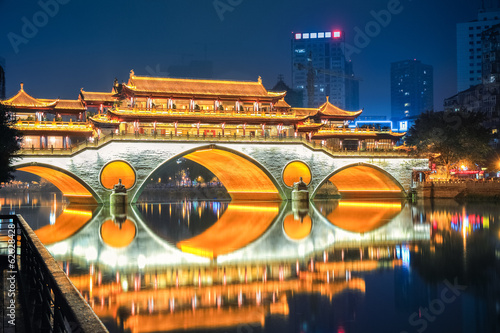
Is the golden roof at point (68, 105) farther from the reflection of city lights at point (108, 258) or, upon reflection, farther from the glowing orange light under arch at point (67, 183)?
the reflection of city lights at point (108, 258)

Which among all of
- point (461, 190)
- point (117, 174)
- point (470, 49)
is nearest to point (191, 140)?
point (117, 174)

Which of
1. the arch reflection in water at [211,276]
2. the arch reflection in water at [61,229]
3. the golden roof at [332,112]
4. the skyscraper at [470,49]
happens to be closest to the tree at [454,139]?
the golden roof at [332,112]

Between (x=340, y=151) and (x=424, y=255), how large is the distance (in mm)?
31876

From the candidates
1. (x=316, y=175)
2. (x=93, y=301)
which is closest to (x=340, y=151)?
(x=316, y=175)

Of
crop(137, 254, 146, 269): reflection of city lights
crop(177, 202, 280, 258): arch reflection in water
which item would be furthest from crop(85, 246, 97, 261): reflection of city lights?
crop(177, 202, 280, 258): arch reflection in water

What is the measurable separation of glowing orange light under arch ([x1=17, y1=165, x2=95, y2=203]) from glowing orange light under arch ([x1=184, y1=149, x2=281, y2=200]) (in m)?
9.95

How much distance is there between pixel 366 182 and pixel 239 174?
1497 centimetres

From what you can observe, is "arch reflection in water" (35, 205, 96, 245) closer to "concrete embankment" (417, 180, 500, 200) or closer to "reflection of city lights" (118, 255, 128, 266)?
"reflection of city lights" (118, 255, 128, 266)

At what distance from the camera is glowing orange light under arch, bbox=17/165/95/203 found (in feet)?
136

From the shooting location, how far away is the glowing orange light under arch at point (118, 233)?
2067 cm

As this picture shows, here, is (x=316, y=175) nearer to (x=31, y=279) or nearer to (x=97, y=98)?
(x=97, y=98)

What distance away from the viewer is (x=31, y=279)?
29.0 feet

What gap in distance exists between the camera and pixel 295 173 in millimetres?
48312
